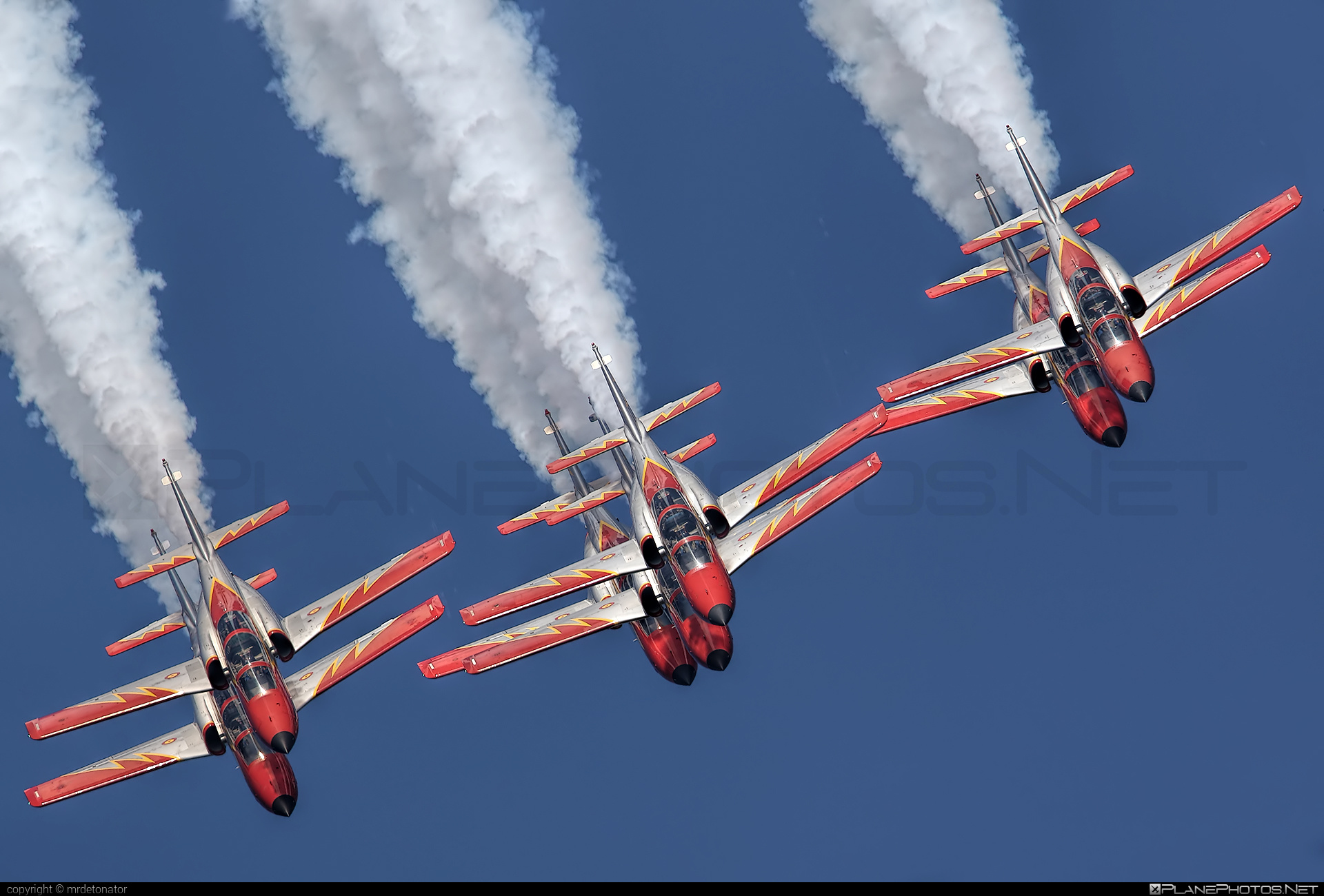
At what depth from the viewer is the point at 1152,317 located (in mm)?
47594

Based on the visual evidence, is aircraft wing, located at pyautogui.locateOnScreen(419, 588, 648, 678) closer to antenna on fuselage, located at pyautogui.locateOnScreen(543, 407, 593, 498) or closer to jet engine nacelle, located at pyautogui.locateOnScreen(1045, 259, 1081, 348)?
antenna on fuselage, located at pyautogui.locateOnScreen(543, 407, 593, 498)

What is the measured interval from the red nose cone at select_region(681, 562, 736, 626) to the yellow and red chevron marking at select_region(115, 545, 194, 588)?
14935 millimetres

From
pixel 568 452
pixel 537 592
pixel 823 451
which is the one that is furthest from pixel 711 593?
pixel 568 452

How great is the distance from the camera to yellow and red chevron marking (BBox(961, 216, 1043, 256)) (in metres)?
47.0

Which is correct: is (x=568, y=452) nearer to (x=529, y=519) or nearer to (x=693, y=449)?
(x=529, y=519)

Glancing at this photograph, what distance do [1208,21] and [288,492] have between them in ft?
117

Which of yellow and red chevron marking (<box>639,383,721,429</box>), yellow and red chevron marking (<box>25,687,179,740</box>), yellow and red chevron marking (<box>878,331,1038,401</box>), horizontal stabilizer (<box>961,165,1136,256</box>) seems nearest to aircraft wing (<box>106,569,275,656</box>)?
yellow and red chevron marking (<box>25,687,179,740</box>)

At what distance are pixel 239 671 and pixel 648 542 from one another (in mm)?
12307

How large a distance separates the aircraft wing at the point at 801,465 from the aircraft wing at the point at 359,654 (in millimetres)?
9102

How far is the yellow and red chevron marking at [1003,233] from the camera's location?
47031mm

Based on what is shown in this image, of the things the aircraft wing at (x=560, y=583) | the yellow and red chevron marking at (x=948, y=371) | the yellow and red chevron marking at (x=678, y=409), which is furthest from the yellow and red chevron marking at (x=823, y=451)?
the aircraft wing at (x=560, y=583)

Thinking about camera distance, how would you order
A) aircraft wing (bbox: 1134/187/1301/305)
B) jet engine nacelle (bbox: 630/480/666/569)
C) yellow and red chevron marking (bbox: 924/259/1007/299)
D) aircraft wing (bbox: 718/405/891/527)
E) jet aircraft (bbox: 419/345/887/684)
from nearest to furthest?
jet aircraft (bbox: 419/345/887/684), jet engine nacelle (bbox: 630/480/666/569), aircraft wing (bbox: 718/405/891/527), aircraft wing (bbox: 1134/187/1301/305), yellow and red chevron marking (bbox: 924/259/1007/299)

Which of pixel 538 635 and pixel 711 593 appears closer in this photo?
pixel 711 593

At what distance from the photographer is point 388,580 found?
152 feet
